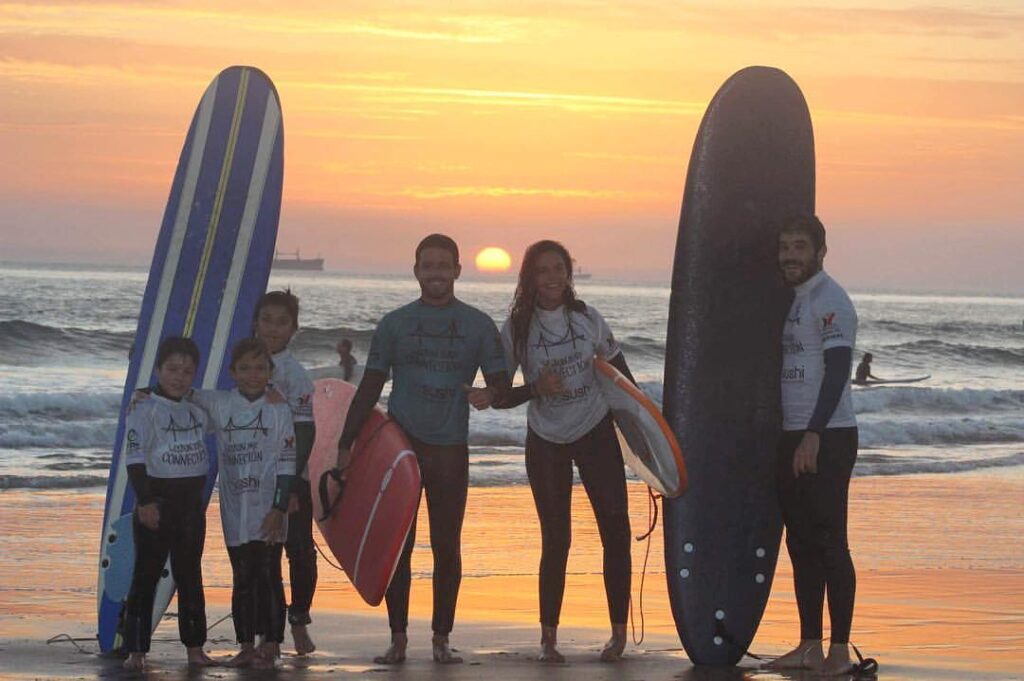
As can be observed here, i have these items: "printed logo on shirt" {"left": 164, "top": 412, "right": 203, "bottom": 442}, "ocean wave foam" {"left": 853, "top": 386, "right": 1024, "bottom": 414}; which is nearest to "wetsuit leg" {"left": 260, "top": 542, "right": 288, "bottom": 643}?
"printed logo on shirt" {"left": 164, "top": 412, "right": 203, "bottom": 442}

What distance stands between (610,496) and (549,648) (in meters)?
0.54

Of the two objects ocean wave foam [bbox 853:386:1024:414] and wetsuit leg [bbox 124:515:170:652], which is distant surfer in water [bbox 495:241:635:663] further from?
ocean wave foam [bbox 853:386:1024:414]

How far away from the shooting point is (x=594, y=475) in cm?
518

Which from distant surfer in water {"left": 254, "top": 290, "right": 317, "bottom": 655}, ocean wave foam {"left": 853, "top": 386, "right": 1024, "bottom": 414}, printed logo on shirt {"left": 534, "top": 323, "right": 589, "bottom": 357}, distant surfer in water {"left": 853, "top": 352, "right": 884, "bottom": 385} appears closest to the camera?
distant surfer in water {"left": 254, "top": 290, "right": 317, "bottom": 655}

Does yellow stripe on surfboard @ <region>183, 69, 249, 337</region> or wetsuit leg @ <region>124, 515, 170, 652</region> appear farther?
yellow stripe on surfboard @ <region>183, 69, 249, 337</region>

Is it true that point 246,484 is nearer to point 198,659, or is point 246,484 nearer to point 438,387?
point 198,659

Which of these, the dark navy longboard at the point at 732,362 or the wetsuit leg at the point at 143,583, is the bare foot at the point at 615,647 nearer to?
the dark navy longboard at the point at 732,362

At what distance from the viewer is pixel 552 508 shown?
17.1 feet

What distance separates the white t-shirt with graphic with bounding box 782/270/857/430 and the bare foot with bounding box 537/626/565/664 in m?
1.06

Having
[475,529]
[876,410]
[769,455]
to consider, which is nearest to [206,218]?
[769,455]

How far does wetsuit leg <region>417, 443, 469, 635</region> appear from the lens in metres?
5.12

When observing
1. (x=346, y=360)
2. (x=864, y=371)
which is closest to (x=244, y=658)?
(x=346, y=360)

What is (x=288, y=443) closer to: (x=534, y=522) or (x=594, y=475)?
(x=594, y=475)

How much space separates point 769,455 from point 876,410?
17.5m
